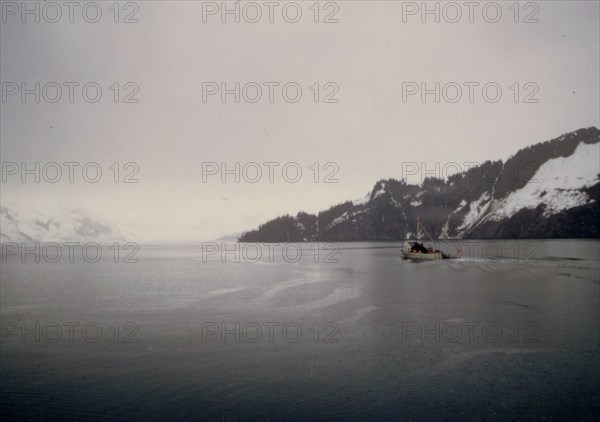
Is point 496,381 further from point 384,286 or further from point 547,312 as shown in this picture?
point 384,286

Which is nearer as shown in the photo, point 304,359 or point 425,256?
point 304,359

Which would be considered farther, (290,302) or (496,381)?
(290,302)

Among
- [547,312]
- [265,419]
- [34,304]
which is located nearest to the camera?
[265,419]

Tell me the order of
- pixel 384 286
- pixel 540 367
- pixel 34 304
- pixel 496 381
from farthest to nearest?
1. pixel 384 286
2. pixel 34 304
3. pixel 540 367
4. pixel 496 381

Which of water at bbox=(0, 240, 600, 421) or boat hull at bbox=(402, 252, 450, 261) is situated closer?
water at bbox=(0, 240, 600, 421)

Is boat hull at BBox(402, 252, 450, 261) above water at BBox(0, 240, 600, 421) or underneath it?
underneath

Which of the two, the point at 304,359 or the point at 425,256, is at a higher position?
the point at 304,359

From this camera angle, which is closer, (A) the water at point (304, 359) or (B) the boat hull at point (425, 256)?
(A) the water at point (304, 359)

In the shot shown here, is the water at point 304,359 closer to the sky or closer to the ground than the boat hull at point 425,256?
closer to the sky

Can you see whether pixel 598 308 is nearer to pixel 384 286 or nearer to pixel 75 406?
pixel 384 286

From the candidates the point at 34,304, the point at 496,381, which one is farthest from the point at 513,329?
the point at 34,304
